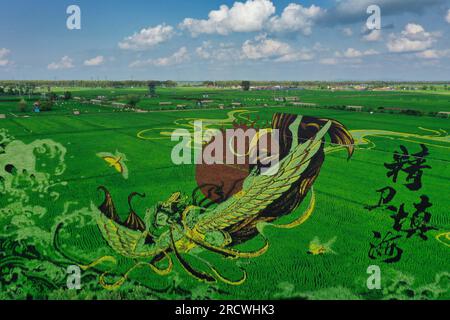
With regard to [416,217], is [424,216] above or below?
above

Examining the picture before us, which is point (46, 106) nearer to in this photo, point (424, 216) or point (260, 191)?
point (260, 191)

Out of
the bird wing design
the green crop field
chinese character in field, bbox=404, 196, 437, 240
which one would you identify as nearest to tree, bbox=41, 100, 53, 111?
the green crop field

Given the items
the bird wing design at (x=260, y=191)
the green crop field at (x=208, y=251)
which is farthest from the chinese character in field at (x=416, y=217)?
the bird wing design at (x=260, y=191)

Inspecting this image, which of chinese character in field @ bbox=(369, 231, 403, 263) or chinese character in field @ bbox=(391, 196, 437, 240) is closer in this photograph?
chinese character in field @ bbox=(391, 196, 437, 240)
